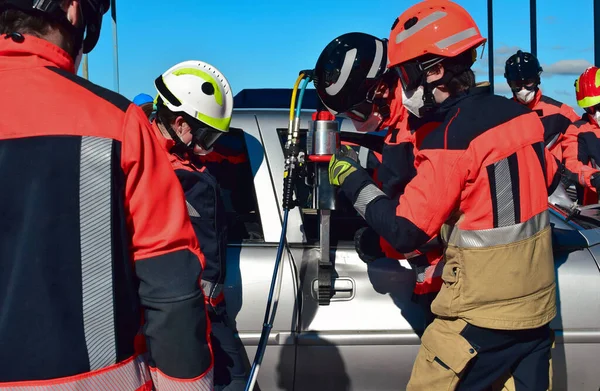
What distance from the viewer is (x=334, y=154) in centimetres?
240

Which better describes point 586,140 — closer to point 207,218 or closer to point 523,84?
point 523,84

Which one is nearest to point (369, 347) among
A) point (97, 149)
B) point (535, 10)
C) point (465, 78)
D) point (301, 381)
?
point (301, 381)

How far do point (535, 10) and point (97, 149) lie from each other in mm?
9885

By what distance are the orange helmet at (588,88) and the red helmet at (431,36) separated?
3260mm

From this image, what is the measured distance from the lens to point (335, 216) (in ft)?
9.96

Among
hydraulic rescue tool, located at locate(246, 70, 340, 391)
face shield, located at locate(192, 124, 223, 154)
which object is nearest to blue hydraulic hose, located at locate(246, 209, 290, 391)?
hydraulic rescue tool, located at locate(246, 70, 340, 391)

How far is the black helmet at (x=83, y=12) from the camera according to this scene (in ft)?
4.09

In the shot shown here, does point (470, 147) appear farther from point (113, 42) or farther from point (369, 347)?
point (113, 42)

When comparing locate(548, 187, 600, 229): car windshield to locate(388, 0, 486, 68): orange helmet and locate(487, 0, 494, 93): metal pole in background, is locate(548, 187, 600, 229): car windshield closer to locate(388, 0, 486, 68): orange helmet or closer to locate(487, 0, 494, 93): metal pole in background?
locate(388, 0, 486, 68): orange helmet

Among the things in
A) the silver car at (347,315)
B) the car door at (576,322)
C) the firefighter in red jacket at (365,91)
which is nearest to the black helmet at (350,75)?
the firefighter in red jacket at (365,91)

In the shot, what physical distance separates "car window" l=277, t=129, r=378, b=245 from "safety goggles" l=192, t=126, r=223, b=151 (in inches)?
15.1

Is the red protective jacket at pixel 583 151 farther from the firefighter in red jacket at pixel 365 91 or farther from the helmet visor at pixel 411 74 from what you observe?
the helmet visor at pixel 411 74

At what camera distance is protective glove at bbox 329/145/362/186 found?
225 cm

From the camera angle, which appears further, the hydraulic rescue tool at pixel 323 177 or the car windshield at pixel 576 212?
the car windshield at pixel 576 212
